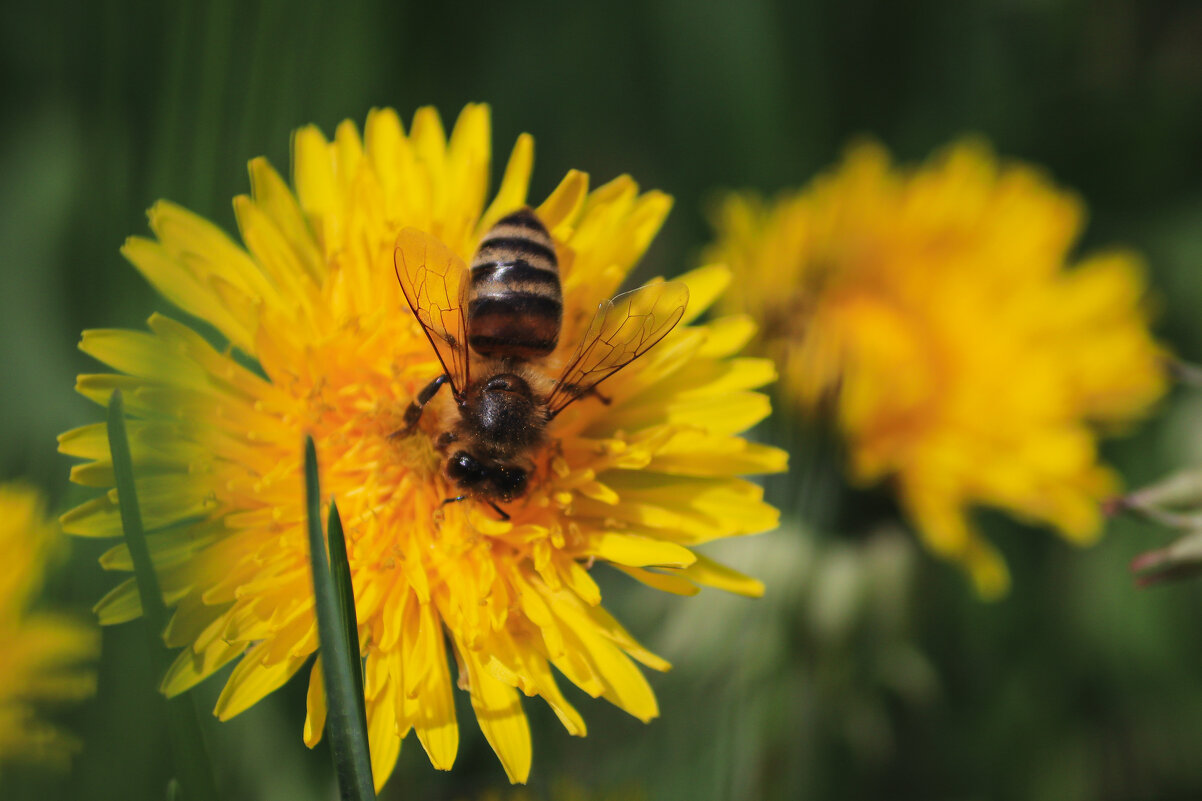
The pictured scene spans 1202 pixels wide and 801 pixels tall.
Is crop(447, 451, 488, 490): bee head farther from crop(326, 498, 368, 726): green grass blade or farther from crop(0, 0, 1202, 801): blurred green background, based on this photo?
crop(0, 0, 1202, 801): blurred green background

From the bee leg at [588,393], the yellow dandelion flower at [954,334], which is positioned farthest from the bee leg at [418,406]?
the yellow dandelion flower at [954,334]

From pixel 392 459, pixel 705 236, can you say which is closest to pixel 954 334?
pixel 705 236

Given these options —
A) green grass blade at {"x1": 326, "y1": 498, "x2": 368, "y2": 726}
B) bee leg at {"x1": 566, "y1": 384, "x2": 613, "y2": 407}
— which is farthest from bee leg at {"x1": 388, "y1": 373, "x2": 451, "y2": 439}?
green grass blade at {"x1": 326, "y1": 498, "x2": 368, "y2": 726}

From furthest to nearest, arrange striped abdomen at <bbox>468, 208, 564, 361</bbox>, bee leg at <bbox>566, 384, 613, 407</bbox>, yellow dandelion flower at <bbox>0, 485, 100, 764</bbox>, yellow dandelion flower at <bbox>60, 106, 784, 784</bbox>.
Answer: yellow dandelion flower at <bbox>0, 485, 100, 764</bbox>, bee leg at <bbox>566, 384, 613, 407</bbox>, striped abdomen at <bbox>468, 208, 564, 361</bbox>, yellow dandelion flower at <bbox>60, 106, 784, 784</bbox>

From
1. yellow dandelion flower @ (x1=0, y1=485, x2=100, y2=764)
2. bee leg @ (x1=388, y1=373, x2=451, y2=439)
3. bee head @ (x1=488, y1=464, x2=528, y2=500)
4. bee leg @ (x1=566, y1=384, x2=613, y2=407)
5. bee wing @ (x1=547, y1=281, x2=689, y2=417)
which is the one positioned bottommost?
yellow dandelion flower @ (x1=0, y1=485, x2=100, y2=764)

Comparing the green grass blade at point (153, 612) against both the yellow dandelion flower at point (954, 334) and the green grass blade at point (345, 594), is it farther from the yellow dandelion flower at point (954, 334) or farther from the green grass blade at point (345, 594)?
the yellow dandelion flower at point (954, 334)

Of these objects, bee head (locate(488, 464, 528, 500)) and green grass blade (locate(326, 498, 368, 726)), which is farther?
bee head (locate(488, 464, 528, 500))

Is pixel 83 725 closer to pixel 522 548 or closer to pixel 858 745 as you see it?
pixel 522 548
